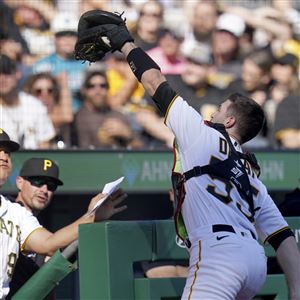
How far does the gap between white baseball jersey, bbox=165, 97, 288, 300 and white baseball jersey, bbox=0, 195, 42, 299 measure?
1029mm

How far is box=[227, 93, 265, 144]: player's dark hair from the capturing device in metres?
3.70

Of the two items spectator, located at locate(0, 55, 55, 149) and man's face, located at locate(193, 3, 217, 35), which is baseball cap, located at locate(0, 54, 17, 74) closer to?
spectator, located at locate(0, 55, 55, 149)

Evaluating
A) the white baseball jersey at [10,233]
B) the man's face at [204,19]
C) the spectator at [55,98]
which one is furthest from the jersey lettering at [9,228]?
the man's face at [204,19]

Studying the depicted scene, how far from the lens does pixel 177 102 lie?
134 inches

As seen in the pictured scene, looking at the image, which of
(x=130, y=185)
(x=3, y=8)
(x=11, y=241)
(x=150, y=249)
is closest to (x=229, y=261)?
(x=150, y=249)

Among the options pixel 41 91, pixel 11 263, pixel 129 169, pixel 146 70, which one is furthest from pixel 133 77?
pixel 146 70

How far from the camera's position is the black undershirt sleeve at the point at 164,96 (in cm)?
342

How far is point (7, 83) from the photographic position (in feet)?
26.4

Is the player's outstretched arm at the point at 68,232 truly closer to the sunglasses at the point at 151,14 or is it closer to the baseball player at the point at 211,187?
the baseball player at the point at 211,187

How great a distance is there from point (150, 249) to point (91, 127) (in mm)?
4354

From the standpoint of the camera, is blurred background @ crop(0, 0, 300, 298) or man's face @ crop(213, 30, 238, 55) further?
man's face @ crop(213, 30, 238, 55)

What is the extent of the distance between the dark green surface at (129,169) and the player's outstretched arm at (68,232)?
10.8 feet

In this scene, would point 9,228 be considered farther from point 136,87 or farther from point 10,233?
point 136,87

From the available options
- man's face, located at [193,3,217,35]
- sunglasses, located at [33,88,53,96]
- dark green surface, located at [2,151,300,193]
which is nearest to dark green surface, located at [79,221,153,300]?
dark green surface, located at [2,151,300,193]
